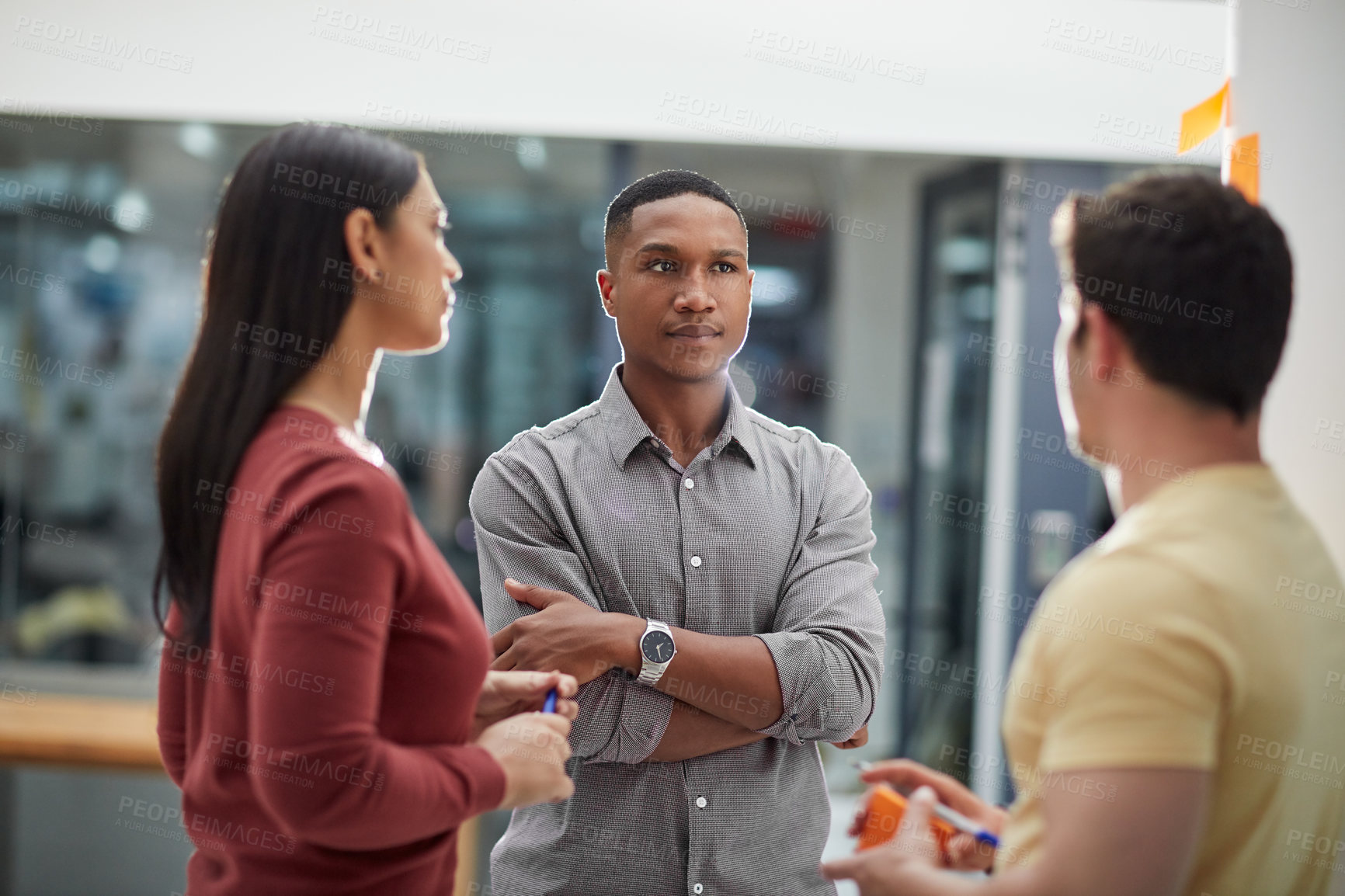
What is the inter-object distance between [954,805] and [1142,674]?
465mm

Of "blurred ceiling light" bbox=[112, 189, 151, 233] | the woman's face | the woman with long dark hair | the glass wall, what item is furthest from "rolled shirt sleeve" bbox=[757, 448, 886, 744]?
"blurred ceiling light" bbox=[112, 189, 151, 233]

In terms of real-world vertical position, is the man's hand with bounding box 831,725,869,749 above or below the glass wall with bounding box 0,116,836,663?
below

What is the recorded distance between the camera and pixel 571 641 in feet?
4.74

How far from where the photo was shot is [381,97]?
2.86 meters

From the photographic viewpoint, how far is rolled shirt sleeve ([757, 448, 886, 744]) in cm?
150

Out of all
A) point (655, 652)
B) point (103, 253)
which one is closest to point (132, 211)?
point (103, 253)

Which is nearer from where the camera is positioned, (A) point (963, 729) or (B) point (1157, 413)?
(B) point (1157, 413)

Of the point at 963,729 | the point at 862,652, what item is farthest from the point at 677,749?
the point at 963,729

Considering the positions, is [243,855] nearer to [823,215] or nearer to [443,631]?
[443,631]

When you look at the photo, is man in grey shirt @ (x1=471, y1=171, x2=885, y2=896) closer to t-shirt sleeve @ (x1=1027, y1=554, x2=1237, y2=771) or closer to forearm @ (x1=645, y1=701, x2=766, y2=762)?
forearm @ (x1=645, y1=701, x2=766, y2=762)

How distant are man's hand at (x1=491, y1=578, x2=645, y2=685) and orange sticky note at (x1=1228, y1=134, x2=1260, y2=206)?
1.17 metres

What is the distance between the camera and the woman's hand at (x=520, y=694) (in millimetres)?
1301

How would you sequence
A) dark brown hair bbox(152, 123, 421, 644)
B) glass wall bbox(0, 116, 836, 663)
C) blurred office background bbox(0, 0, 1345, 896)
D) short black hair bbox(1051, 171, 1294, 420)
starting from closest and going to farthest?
short black hair bbox(1051, 171, 1294, 420)
dark brown hair bbox(152, 123, 421, 644)
blurred office background bbox(0, 0, 1345, 896)
glass wall bbox(0, 116, 836, 663)

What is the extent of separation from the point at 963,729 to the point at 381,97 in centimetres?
331
